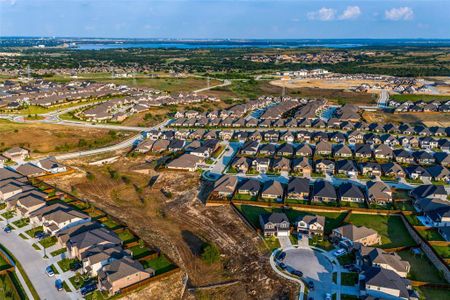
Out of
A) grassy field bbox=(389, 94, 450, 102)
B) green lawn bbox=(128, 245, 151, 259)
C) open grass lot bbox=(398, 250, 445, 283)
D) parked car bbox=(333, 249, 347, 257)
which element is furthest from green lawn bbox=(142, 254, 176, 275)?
grassy field bbox=(389, 94, 450, 102)

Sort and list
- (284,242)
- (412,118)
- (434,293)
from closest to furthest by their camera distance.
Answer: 1. (434,293)
2. (284,242)
3. (412,118)

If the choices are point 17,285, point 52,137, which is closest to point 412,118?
point 52,137

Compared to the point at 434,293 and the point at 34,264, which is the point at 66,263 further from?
the point at 434,293

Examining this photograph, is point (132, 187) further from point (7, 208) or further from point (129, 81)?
point (129, 81)

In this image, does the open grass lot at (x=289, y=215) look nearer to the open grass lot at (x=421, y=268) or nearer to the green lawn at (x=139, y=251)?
the open grass lot at (x=421, y=268)

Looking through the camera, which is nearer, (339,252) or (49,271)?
(49,271)

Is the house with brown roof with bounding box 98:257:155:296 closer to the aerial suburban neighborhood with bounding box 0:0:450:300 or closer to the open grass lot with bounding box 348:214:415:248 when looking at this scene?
the aerial suburban neighborhood with bounding box 0:0:450:300

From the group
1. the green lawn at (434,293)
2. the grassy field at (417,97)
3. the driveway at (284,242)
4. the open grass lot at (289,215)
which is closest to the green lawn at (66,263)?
the open grass lot at (289,215)
